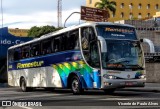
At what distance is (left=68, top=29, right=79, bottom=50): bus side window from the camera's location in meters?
19.7

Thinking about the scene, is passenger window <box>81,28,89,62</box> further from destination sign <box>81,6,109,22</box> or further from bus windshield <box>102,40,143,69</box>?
destination sign <box>81,6,109,22</box>

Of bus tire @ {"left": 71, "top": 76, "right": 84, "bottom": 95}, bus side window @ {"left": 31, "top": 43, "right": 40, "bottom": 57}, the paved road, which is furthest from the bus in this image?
bus side window @ {"left": 31, "top": 43, "right": 40, "bottom": 57}

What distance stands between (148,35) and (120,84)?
95.5 ft

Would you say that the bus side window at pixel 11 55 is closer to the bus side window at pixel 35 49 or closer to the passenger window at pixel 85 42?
the bus side window at pixel 35 49

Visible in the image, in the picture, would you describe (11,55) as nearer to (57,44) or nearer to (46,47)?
(46,47)

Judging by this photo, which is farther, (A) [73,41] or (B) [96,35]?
(A) [73,41]

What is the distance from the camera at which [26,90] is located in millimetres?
27156

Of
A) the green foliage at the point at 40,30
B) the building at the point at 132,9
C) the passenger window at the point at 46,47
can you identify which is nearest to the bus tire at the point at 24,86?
the passenger window at the point at 46,47

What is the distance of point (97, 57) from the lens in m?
18.2

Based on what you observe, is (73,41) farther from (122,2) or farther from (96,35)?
(122,2)

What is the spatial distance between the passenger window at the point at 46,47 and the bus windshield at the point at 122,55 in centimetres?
534

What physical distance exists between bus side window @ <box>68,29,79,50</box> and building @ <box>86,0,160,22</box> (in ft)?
311

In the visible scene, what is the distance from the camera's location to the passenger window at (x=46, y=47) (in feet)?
74.6

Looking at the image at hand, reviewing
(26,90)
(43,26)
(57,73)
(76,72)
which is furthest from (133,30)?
(43,26)
